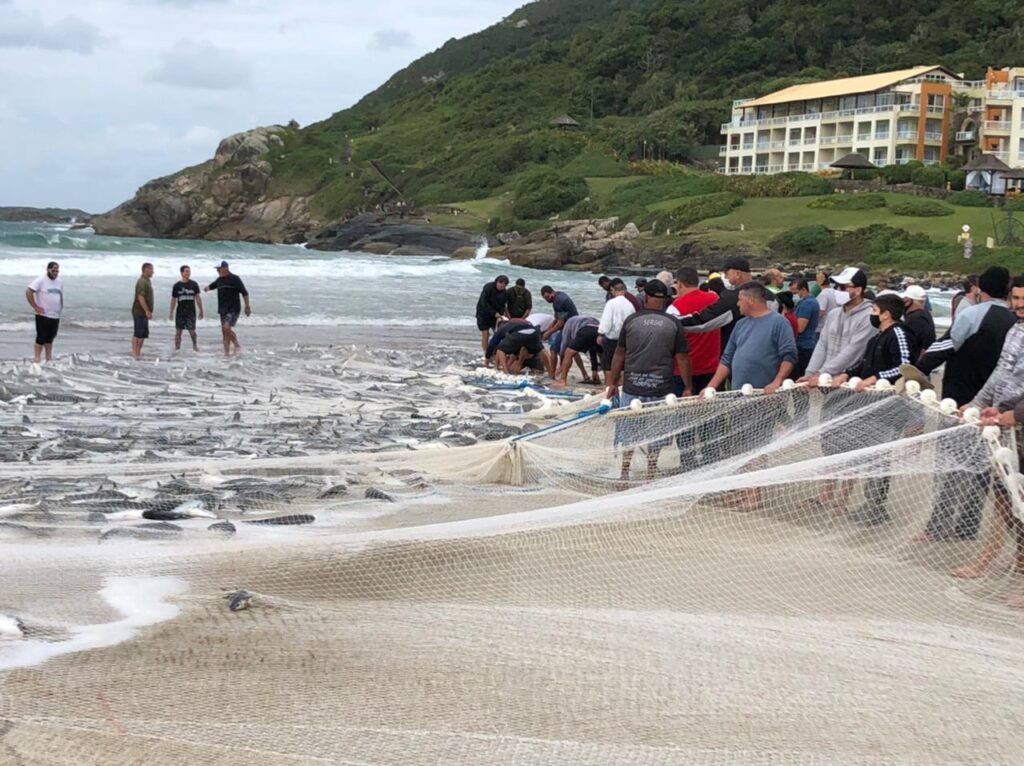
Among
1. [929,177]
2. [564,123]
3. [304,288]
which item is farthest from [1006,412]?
[564,123]

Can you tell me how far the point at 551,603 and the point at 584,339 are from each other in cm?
1049

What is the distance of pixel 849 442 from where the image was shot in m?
6.64

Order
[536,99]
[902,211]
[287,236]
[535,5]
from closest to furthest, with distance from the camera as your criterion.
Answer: [902,211] < [287,236] < [536,99] < [535,5]

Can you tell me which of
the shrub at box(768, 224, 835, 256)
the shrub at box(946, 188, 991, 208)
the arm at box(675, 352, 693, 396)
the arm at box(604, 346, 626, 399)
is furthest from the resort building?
the arm at box(675, 352, 693, 396)

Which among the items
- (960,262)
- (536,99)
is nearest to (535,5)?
(536,99)

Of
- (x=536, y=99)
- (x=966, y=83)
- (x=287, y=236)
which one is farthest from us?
(x=536, y=99)

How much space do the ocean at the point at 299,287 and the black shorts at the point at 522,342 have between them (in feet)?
38.4

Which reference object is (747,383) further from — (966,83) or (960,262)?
(966,83)

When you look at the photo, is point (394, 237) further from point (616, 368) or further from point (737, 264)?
point (616, 368)

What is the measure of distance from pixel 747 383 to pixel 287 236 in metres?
88.1

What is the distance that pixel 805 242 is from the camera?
58750 mm

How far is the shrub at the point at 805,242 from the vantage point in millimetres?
58500

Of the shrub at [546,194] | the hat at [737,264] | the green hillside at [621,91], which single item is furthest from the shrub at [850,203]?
the hat at [737,264]

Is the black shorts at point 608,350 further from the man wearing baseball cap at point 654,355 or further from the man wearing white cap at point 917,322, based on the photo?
the man wearing white cap at point 917,322
